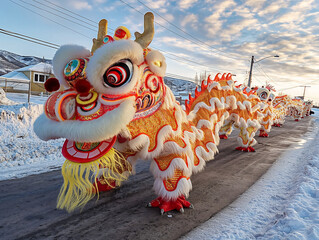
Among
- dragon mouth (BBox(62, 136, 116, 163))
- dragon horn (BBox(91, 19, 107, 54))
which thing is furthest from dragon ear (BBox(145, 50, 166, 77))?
dragon mouth (BBox(62, 136, 116, 163))

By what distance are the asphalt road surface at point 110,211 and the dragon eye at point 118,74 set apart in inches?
67.9

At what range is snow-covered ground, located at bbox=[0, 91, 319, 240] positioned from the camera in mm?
2662

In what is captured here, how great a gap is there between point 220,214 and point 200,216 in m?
0.32

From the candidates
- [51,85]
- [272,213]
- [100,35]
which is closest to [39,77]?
[100,35]

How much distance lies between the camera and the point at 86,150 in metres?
2.38

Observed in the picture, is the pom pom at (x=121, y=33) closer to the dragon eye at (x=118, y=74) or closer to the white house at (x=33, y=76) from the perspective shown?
the dragon eye at (x=118, y=74)

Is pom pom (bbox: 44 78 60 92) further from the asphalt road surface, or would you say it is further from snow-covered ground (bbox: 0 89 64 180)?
snow-covered ground (bbox: 0 89 64 180)

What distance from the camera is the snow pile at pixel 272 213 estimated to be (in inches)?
102

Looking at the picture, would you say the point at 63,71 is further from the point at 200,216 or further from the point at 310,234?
the point at 310,234

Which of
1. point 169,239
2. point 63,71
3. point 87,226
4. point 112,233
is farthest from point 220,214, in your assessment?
point 63,71

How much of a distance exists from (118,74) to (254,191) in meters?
3.29

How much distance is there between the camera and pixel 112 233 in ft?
8.51

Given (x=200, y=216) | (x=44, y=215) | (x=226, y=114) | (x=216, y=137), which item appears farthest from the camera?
(x=226, y=114)

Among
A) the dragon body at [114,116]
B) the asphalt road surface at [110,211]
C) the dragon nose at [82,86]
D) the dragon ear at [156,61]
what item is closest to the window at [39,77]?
the asphalt road surface at [110,211]
